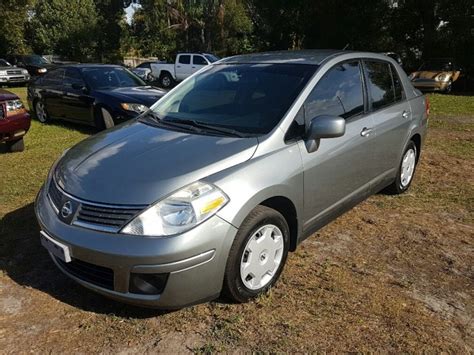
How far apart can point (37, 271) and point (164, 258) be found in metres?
1.58

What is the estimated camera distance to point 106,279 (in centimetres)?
280

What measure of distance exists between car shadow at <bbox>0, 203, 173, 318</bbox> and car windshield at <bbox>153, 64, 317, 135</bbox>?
4.97ft

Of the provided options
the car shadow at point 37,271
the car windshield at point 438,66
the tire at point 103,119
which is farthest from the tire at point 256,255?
A: the car windshield at point 438,66

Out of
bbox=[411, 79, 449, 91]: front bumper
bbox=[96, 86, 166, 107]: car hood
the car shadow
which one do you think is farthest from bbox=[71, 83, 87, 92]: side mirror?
bbox=[411, 79, 449, 91]: front bumper

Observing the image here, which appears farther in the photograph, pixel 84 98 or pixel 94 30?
pixel 94 30

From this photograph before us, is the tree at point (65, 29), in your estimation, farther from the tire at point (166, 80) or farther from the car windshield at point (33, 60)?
the tire at point (166, 80)

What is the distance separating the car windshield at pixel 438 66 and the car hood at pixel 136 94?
536 inches

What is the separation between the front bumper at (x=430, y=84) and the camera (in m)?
17.6

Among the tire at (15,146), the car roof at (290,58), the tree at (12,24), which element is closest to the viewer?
the car roof at (290,58)

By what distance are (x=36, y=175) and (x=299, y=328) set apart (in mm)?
4633

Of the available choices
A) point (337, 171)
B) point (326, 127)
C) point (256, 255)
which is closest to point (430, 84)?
point (337, 171)

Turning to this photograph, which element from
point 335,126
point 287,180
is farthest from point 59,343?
point 335,126

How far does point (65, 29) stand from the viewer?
1558 inches

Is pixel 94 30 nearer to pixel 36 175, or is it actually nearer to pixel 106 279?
pixel 36 175
